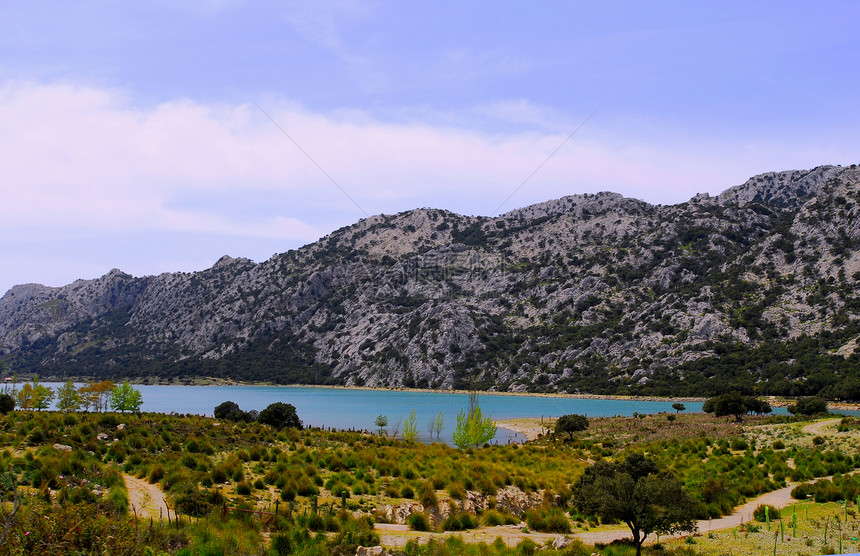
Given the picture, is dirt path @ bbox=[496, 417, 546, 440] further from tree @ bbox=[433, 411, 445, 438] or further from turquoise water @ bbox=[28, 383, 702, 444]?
tree @ bbox=[433, 411, 445, 438]

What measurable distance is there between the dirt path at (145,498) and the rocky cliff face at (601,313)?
99.0 meters

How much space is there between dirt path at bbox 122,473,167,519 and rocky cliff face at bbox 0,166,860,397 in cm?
9902

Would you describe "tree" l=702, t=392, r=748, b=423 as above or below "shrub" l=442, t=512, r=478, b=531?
below

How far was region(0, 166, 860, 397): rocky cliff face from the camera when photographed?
11225 centimetres

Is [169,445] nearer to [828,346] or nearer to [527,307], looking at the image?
[828,346]

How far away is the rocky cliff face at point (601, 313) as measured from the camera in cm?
11225

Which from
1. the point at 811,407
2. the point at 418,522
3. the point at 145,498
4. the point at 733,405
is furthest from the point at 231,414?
the point at 811,407

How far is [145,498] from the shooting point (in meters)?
17.5

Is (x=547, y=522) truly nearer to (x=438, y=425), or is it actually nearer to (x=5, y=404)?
(x=438, y=425)

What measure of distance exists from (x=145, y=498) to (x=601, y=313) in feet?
457

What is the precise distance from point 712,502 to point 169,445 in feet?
84.9

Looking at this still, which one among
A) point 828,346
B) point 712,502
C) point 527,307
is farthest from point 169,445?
point 527,307

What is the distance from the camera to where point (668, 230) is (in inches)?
6299

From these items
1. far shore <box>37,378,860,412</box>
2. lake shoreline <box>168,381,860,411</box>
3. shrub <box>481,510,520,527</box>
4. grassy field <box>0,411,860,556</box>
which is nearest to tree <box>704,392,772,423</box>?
grassy field <box>0,411,860,556</box>
